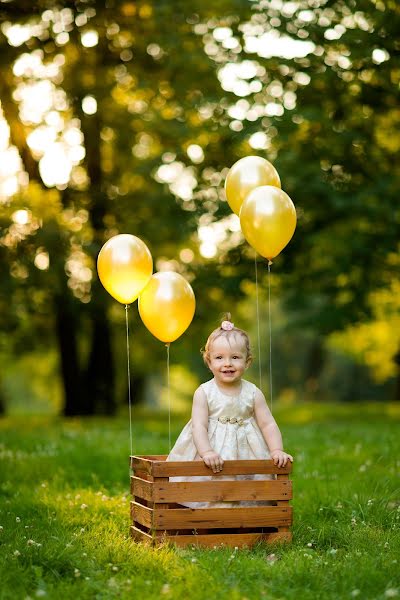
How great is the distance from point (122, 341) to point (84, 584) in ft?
69.6

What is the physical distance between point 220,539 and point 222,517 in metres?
0.14

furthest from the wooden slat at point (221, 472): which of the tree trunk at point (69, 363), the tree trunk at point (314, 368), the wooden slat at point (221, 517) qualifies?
the tree trunk at point (314, 368)

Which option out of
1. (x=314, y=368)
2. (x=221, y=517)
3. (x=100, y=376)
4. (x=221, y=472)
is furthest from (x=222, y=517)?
(x=314, y=368)

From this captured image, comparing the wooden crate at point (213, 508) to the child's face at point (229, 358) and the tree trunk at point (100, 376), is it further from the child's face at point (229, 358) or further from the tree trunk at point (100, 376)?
the tree trunk at point (100, 376)

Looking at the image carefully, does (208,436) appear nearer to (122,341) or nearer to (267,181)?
(267,181)

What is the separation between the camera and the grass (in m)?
4.68

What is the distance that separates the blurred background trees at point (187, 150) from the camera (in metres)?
13.4

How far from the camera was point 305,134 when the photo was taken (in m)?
15.2

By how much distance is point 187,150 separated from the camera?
1653 centimetres

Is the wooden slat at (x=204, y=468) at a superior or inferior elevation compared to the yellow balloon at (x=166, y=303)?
inferior

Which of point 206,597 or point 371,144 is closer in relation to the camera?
point 206,597

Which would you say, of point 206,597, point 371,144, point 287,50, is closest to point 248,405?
point 206,597

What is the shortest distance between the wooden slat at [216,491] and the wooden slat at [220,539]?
23cm

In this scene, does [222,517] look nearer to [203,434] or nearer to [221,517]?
[221,517]
